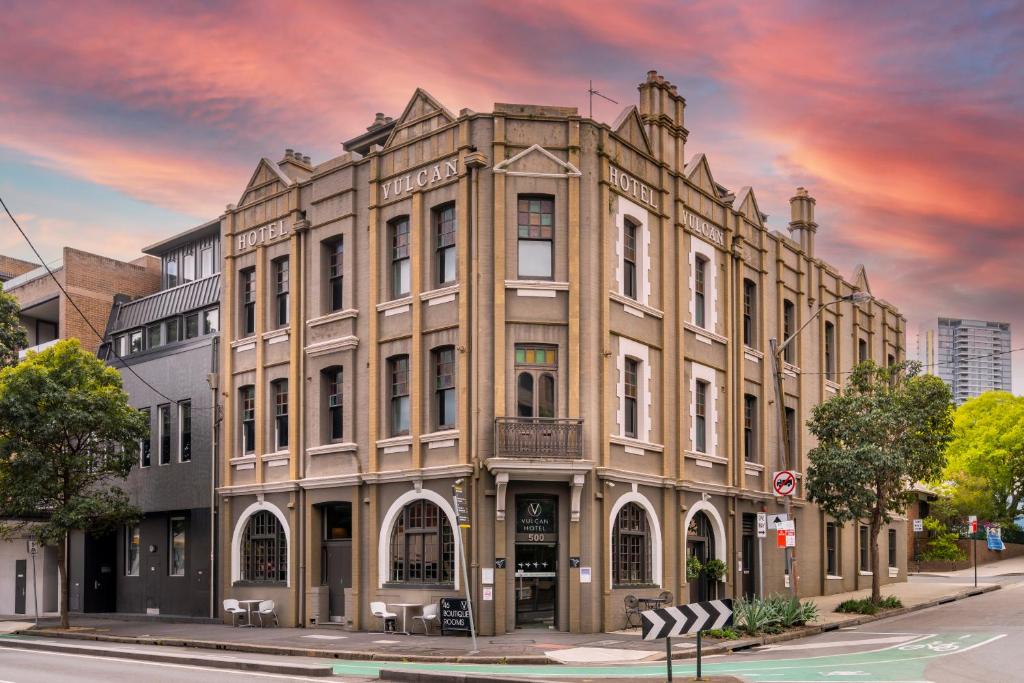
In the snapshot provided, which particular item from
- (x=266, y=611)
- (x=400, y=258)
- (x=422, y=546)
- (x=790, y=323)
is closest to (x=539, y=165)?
(x=400, y=258)

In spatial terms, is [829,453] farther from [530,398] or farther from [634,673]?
[634,673]

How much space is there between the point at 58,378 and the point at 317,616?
33.1 feet

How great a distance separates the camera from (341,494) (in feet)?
95.8

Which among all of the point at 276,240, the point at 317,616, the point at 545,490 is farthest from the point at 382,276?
the point at 317,616

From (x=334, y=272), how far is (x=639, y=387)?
8.82 meters

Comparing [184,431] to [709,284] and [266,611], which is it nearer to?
[266,611]

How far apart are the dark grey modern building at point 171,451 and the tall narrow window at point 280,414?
2829mm

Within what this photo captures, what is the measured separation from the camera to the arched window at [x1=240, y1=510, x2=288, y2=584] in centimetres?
3119

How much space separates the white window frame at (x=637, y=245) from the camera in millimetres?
27906

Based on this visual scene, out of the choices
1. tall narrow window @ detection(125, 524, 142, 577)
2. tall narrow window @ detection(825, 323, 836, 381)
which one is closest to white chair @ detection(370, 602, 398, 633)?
tall narrow window @ detection(125, 524, 142, 577)

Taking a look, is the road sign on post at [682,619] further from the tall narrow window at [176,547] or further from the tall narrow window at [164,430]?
the tall narrow window at [164,430]

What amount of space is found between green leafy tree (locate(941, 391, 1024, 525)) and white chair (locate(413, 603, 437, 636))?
145 ft

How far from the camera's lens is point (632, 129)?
2906cm

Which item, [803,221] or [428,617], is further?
[803,221]
